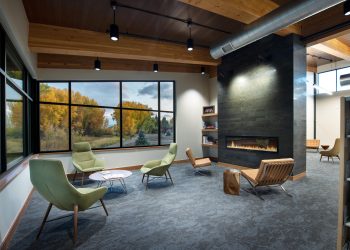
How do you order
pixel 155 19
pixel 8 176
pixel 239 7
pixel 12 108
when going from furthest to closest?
1. pixel 155 19
2. pixel 12 108
3. pixel 239 7
4. pixel 8 176

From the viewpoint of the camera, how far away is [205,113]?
25.4ft

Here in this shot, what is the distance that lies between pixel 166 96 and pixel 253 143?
3309mm

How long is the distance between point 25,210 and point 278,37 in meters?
6.55

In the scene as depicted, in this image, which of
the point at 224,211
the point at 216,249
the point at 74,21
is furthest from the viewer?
the point at 74,21

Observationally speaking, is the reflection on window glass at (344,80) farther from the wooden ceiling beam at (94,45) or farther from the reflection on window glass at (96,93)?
the reflection on window glass at (96,93)

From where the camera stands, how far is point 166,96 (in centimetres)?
728

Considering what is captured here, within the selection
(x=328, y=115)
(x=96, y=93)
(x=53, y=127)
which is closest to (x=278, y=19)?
(x=96, y=93)

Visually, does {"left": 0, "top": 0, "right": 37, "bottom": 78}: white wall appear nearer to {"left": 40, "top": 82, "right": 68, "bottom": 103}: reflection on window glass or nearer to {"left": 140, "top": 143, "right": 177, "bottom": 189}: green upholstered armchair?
{"left": 40, "top": 82, "right": 68, "bottom": 103}: reflection on window glass

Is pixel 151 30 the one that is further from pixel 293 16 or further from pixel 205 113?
pixel 205 113

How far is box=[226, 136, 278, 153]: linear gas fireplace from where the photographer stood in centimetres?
534

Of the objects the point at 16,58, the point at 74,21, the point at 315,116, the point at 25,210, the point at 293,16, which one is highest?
the point at 74,21

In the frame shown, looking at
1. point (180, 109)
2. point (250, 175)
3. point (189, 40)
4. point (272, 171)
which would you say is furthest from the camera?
point (180, 109)

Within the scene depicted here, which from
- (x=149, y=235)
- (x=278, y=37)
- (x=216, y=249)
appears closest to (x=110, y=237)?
(x=149, y=235)

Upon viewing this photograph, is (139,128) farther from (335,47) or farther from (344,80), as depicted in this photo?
(344,80)
